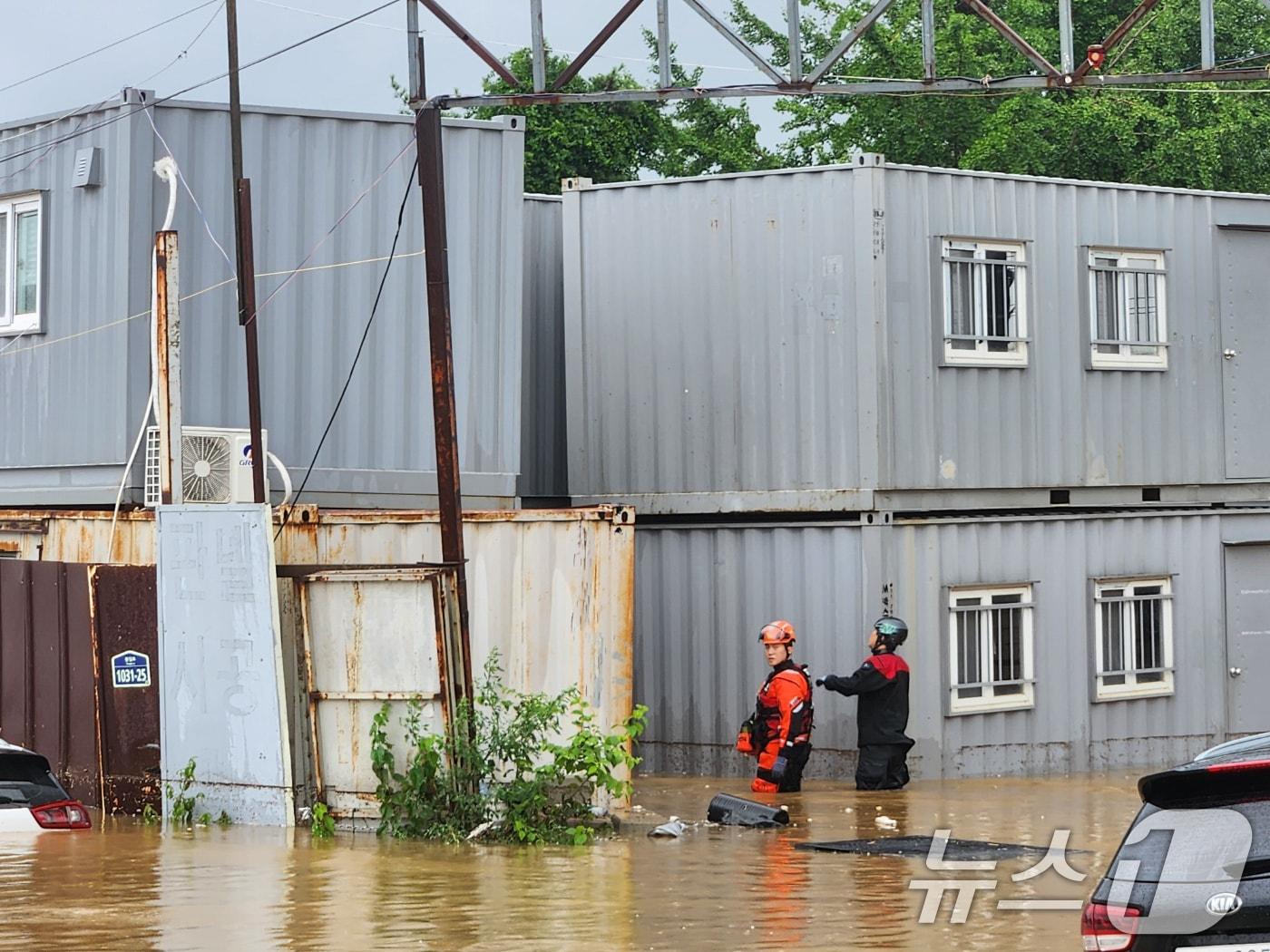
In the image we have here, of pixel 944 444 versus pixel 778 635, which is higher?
pixel 944 444

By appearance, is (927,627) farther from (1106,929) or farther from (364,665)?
(1106,929)

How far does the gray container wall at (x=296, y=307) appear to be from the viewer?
668 inches

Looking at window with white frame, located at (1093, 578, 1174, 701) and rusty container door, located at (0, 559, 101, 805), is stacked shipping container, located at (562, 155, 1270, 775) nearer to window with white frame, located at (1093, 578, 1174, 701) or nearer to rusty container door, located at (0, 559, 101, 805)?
window with white frame, located at (1093, 578, 1174, 701)

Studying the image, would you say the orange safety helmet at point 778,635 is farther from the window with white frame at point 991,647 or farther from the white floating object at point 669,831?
the white floating object at point 669,831

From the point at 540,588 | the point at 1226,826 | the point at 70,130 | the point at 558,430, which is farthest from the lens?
the point at 558,430

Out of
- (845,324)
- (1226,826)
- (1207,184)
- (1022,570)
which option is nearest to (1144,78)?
(845,324)

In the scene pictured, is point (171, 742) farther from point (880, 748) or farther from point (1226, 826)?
point (1226, 826)

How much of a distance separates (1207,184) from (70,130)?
78.5 ft

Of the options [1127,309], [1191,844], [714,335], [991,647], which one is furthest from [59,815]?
[1127,309]

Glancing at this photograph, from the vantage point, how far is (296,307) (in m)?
17.5

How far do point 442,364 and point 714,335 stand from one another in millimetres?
5605

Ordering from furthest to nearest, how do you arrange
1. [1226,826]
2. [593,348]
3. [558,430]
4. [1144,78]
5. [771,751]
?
1. [558,430]
2. [593,348]
3. [771,751]
4. [1144,78]
5. [1226,826]

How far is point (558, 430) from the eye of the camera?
21656 mm

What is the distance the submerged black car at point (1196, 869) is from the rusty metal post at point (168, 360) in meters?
9.76
